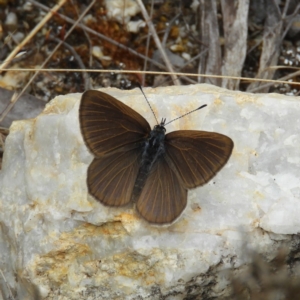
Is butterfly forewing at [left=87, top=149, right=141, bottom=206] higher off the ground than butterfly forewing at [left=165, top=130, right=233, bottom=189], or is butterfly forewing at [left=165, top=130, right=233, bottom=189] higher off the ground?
butterfly forewing at [left=165, top=130, right=233, bottom=189]

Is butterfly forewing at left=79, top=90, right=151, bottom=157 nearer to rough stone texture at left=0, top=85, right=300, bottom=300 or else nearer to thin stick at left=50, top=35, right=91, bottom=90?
rough stone texture at left=0, top=85, right=300, bottom=300

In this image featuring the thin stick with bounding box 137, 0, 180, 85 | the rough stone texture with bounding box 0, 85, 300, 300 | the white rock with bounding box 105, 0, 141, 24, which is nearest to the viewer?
the rough stone texture with bounding box 0, 85, 300, 300

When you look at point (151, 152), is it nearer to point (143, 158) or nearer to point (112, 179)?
point (143, 158)

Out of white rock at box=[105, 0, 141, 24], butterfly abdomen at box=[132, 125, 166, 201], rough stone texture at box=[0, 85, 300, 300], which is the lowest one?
rough stone texture at box=[0, 85, 300, 300]

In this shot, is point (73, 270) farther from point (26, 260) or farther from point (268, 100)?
point (268, 100)

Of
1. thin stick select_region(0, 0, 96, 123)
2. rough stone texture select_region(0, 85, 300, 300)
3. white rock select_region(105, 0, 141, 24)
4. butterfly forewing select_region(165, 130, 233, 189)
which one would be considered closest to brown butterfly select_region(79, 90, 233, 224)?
butterfly forewing select_region(165, 130, 233, 189)

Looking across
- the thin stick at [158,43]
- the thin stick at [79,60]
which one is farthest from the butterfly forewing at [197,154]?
the thin stick at [79,60]

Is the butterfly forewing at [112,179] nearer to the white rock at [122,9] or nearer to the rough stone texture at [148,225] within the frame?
the rough stone texture at [148,225]

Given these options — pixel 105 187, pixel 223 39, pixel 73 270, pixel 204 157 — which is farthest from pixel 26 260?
pixel 223 39
